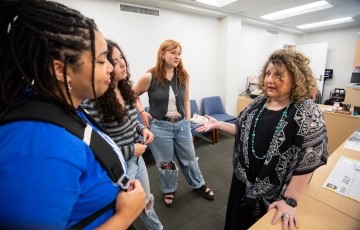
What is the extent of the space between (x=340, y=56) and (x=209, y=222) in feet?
22.8

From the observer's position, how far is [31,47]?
0.48m

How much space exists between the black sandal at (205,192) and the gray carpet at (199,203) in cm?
4

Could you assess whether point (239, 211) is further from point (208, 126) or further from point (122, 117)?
point (122, 117)

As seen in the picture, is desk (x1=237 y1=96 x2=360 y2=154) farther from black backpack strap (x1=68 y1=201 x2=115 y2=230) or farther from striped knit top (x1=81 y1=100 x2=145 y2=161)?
black backpack strap (x1=68 y1=201 x2=115 y2=230)

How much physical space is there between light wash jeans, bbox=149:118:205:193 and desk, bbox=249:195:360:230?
1.08 meters

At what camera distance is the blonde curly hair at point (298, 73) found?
105 cm

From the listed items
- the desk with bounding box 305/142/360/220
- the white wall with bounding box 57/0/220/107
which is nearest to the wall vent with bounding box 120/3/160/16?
the white wall with bounding box 57/0/220/107

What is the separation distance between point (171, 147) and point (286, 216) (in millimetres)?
1167

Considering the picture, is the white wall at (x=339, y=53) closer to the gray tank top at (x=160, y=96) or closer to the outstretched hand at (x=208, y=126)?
the gray tank top at (x=160, y=96)

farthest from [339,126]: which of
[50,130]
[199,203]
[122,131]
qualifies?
[50,130]

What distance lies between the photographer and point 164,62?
6.07ft

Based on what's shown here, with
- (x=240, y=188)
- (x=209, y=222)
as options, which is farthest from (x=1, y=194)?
(x=209, y=222)

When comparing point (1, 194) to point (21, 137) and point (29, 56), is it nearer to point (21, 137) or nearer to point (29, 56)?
point (21, 137)

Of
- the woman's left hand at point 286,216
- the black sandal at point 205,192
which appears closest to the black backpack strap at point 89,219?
the woman's left hand at point 286,216
